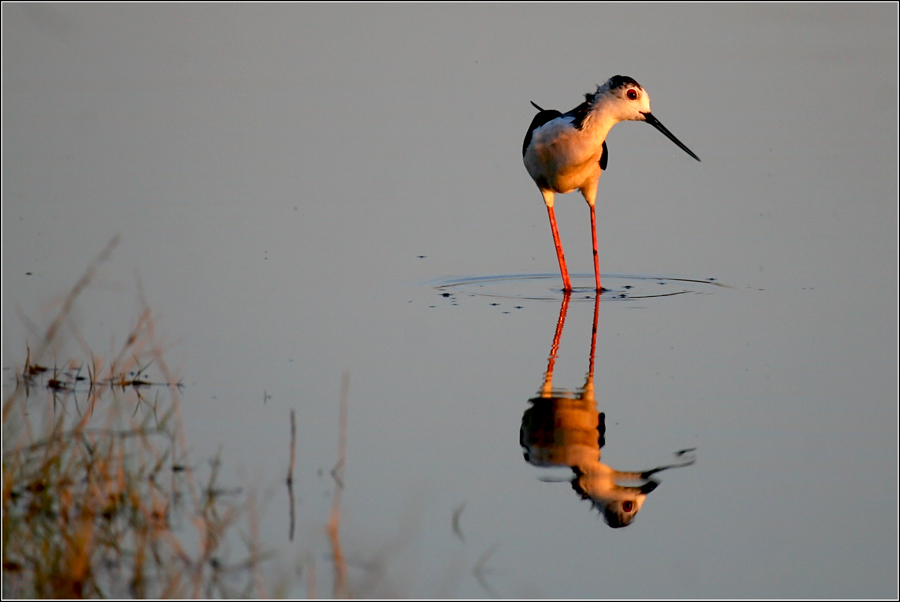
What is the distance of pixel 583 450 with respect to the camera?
539 centimetres

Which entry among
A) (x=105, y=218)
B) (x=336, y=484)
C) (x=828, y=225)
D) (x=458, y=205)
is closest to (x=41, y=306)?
(x=105, y=218)

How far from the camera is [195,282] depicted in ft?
26.6

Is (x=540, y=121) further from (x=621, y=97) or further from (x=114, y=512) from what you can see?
(x=114, y=512)

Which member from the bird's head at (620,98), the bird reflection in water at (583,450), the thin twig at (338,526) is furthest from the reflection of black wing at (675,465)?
the bird's head at (620,98)

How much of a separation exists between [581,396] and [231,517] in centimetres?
199

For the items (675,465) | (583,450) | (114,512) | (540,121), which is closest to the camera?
(114,512)

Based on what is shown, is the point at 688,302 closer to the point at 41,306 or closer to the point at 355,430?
the point at 355,430

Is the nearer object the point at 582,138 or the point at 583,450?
the point at 583,450

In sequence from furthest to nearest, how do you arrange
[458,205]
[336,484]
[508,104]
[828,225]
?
[508,104]
[458,205]
[828,225]
[336,484]

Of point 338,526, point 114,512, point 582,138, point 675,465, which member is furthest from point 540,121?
point 114,512

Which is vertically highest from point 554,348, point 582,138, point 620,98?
point 620,98

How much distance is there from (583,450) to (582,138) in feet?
12.2

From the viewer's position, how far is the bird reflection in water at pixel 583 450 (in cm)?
486

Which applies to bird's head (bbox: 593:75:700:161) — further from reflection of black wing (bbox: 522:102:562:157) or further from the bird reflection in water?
the bird reflection in water
